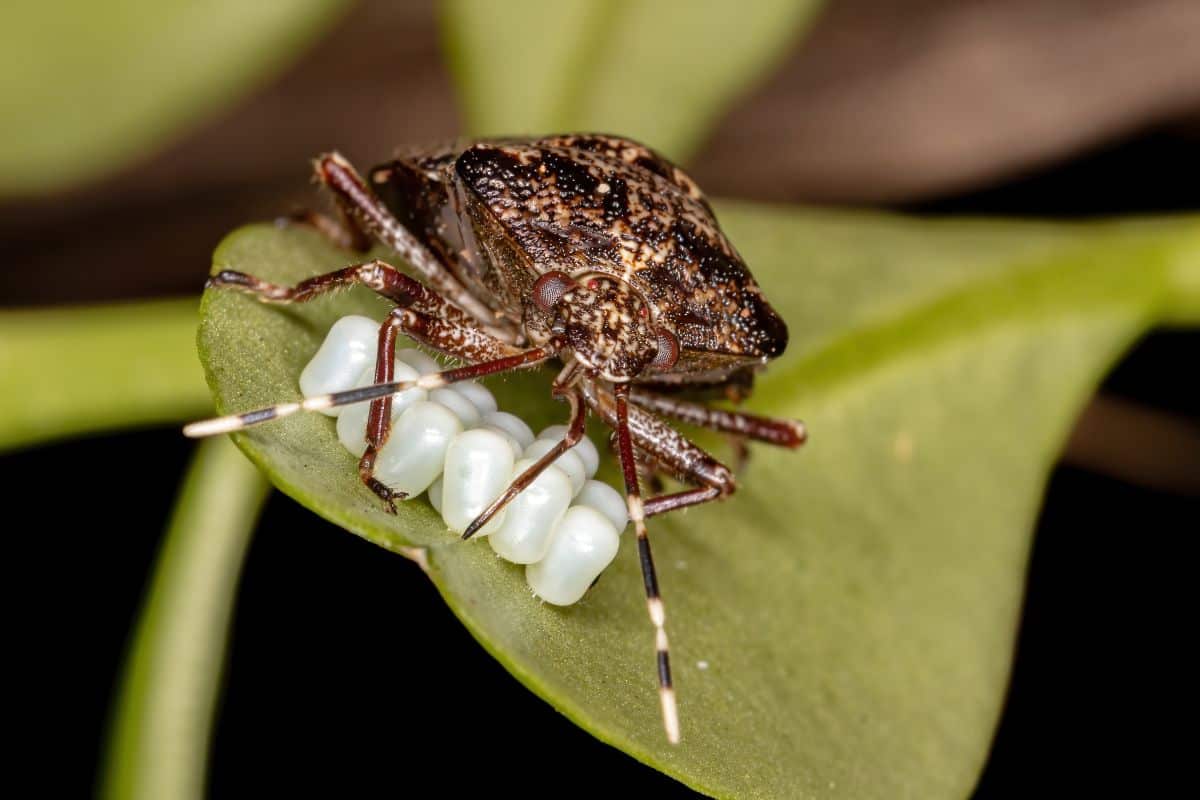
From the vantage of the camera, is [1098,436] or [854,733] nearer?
[854,733]

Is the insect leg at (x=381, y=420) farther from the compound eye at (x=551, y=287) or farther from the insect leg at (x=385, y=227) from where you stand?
the insect leg at (x=385, y=227)

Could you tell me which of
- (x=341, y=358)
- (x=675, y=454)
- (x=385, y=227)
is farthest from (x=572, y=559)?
(x=385, y=227)

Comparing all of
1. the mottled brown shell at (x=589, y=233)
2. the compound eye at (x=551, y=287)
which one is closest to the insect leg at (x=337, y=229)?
the mottled brown shell at (x=589, y=233)

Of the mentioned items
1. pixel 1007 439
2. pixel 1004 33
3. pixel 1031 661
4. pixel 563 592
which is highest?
pixel 1004 33

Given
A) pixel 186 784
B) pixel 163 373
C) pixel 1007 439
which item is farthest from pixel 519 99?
pixel 186 784

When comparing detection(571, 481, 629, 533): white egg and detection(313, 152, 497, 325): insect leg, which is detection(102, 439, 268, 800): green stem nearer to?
detection(313, 152, 497, 325): insect leg

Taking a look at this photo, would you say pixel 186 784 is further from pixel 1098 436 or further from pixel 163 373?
pixel 1098 436
